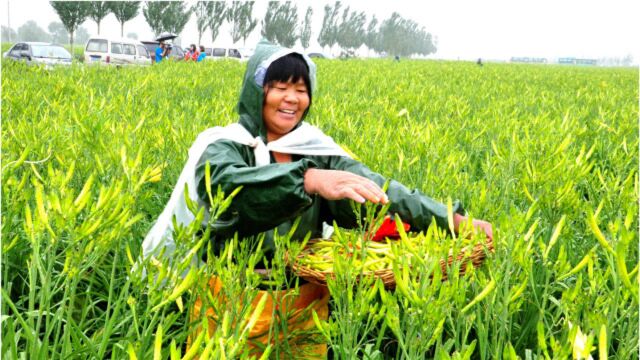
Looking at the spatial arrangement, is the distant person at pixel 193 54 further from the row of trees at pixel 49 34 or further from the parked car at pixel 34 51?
the row of trees at pixel 49 34

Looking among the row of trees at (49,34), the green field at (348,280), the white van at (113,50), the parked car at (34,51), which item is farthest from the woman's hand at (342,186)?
the row of trees at (49,34)

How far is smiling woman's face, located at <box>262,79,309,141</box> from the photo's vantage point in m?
2.05

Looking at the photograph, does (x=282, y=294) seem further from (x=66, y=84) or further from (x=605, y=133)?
(x=66, y=84)

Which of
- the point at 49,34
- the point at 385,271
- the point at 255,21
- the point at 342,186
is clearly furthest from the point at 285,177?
the point at 49,34

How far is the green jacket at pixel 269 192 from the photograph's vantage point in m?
1.53

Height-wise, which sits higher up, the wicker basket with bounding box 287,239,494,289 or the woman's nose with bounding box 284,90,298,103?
the woman's nose with bounding box 284,90,298,103

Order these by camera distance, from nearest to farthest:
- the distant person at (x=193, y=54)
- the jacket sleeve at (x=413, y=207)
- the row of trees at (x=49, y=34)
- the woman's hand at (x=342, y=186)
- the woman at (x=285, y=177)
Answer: the woman's hand at (x=342, y=186) < the woman at (x=285, y=177) < the jacket sleeve at (x=413, y=207) < the distant person at (x=193, y=54) < the row of trees at (x=49, y=34)

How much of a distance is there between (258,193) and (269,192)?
0.04 metres

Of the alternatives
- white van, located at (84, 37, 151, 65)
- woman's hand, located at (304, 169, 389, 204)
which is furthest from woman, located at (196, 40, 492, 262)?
white van, located at (84, 37, 151, 65)

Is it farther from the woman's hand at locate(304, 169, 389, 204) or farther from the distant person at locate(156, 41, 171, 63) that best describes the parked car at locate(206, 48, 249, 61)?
the woman's hand at locate(304, 169, 389, 204)

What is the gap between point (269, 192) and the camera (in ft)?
5.02

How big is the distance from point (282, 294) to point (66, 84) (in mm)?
4617

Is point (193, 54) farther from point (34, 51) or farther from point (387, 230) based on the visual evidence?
point (387, 230)

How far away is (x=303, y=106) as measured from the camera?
210cm
